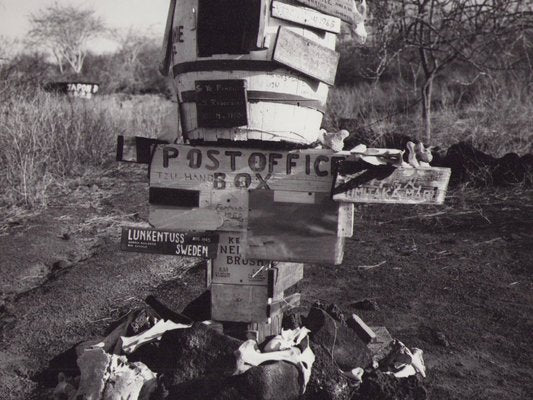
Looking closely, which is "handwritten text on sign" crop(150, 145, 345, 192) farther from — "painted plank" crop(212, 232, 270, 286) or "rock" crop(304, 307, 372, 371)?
"rock" crop(304, 307, 372, 371)

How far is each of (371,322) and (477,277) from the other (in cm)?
126

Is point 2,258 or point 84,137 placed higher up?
point 84,137

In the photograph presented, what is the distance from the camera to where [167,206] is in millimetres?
2414

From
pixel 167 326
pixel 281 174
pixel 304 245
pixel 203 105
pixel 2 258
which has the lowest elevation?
pixel 2 258

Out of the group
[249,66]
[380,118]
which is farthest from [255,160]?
[380,118]

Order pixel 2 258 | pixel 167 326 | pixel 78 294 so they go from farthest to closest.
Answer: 1. pixel 2 258
2. pixel 78 294
3. pixel 167 326

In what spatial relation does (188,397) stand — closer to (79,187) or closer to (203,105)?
(203,105)

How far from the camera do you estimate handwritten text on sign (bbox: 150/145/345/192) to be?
234 centimetres

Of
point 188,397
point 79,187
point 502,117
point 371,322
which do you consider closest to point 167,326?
point 188,397

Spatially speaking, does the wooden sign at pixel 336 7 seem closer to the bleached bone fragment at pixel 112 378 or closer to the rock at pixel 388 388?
the rock at pixel 388 388

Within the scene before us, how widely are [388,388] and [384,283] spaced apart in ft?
6.61

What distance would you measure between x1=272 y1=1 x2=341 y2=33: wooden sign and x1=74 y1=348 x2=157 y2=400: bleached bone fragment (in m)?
1.47

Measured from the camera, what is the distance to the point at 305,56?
90.4 inches

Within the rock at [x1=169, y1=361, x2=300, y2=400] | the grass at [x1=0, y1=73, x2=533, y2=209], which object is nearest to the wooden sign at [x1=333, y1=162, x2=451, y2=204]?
the rock at [x1=169, y1=361, x2=300, y2=400]
